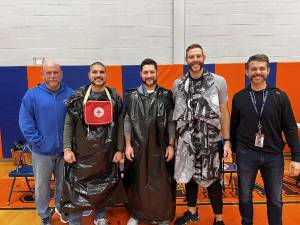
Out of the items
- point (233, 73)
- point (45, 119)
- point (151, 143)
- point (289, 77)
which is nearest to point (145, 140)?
point (151, 143)

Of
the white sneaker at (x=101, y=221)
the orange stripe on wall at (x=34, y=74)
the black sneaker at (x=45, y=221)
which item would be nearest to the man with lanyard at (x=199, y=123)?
the white sneaker at (x=101, y=221)

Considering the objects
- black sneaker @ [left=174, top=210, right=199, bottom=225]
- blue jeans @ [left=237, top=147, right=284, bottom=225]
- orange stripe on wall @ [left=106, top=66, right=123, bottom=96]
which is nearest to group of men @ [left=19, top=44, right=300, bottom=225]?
blue jeans @ [left=237, top=147, right=284, bottom=225]

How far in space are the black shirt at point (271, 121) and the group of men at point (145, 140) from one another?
0.01m

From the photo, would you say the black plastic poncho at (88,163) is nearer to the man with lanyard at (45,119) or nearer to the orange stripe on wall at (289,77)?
the man with lanyard at (45,119)

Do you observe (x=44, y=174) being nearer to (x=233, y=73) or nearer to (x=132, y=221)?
(x=132, y=221)

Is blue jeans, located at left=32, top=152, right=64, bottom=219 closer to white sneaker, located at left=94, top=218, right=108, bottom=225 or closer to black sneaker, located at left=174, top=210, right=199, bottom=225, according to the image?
white sneaker, located at left=94, top=218, right=108, bottom=225

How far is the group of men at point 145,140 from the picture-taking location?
2.51m

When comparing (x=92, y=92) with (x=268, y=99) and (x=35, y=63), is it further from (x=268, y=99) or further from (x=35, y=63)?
(x=35, y=63)

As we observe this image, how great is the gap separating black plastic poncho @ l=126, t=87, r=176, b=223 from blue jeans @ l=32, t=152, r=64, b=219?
0.68 metres

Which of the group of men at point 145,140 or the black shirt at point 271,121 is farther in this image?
the group of men at point 145,140

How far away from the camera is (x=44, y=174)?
2750 millimetres

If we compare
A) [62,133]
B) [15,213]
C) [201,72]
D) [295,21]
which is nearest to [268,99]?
[201,72]

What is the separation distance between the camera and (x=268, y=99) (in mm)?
2309

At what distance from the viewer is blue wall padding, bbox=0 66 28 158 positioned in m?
4.99
